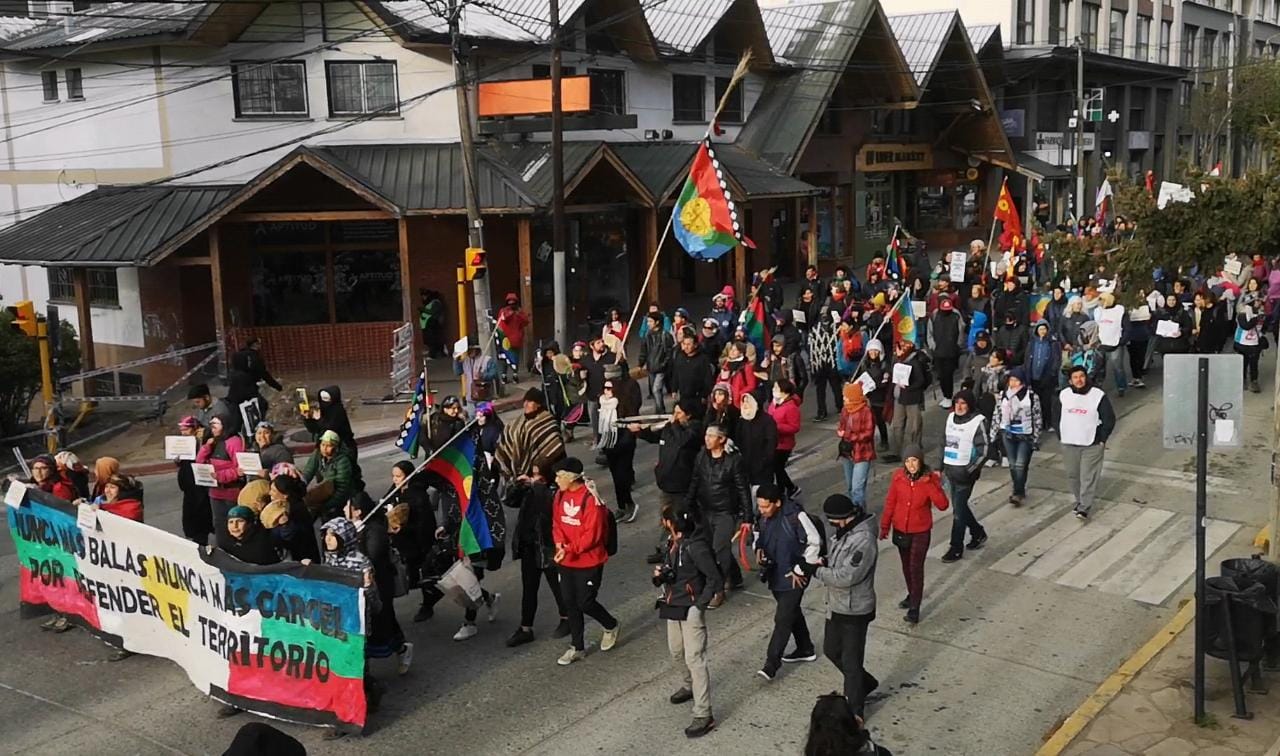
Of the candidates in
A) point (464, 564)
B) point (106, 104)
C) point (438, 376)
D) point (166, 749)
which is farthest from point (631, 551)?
point (106, 104)

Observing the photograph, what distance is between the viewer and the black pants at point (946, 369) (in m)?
17.1

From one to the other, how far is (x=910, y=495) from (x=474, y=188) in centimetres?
1240

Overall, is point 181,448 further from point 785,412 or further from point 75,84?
point 75,84

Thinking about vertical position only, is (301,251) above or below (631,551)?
above

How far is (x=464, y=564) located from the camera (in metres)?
9.50

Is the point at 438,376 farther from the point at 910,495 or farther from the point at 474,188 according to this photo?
the point at 910,495

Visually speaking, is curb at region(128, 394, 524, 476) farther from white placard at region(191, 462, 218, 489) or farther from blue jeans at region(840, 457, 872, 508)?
blue jeans at region(840, 457, 872, 508)

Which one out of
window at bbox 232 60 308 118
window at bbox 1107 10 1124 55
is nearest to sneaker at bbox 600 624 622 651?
window at bbox 232 60 308 118

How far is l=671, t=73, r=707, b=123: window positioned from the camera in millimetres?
29094

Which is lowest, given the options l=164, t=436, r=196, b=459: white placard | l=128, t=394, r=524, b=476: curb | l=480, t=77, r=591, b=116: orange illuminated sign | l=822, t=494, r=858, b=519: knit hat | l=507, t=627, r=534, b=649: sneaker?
l=128, t=394, r=524, b=476: curb

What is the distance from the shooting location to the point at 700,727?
7949 millimetres

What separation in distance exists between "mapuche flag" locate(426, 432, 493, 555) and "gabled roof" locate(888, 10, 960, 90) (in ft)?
88.2

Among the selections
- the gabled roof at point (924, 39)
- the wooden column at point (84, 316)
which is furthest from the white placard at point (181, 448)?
the gabled roof at point (924, 39)

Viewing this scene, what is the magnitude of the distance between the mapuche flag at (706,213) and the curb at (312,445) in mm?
3831
